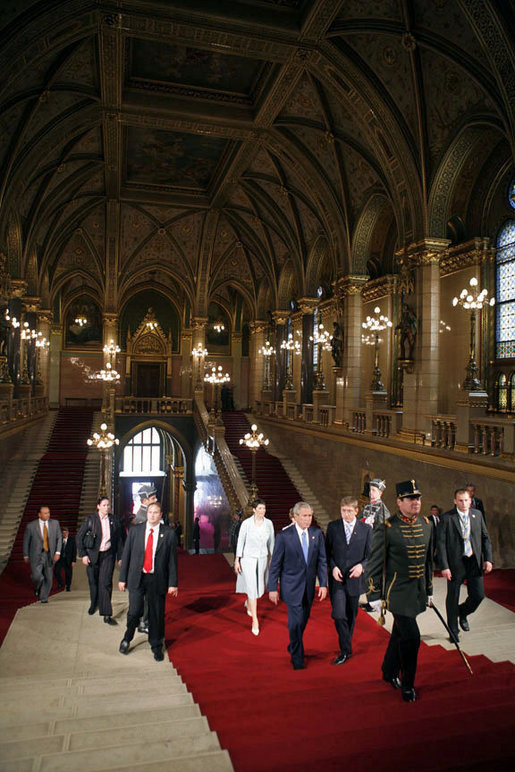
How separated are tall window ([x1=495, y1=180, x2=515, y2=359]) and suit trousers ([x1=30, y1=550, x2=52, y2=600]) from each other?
1084 cm

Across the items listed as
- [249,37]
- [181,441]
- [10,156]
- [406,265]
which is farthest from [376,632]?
[181,441]

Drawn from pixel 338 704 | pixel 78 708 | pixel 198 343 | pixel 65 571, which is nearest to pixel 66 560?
pixel 65 571

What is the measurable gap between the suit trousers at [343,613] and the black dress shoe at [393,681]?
717 mm

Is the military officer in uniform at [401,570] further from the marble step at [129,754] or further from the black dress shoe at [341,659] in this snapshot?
the marble step at [129,754]

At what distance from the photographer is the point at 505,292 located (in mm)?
12914

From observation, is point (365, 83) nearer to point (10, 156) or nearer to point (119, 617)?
point (10, 156)

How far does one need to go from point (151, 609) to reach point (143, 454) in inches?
1125

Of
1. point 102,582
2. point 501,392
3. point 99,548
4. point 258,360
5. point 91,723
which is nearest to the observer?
point 91,723

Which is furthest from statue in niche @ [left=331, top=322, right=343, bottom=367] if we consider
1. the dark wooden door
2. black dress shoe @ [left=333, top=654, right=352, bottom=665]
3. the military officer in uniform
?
the dark wooden door

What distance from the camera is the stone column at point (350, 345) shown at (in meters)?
16.5

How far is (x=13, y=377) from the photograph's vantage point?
18.2 m

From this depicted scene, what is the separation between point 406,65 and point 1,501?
48.9 feet

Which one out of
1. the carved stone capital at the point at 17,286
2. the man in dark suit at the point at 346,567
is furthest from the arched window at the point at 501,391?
the carved stone capital at the point at 17,286

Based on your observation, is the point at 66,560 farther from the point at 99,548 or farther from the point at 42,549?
the point at 99,548
